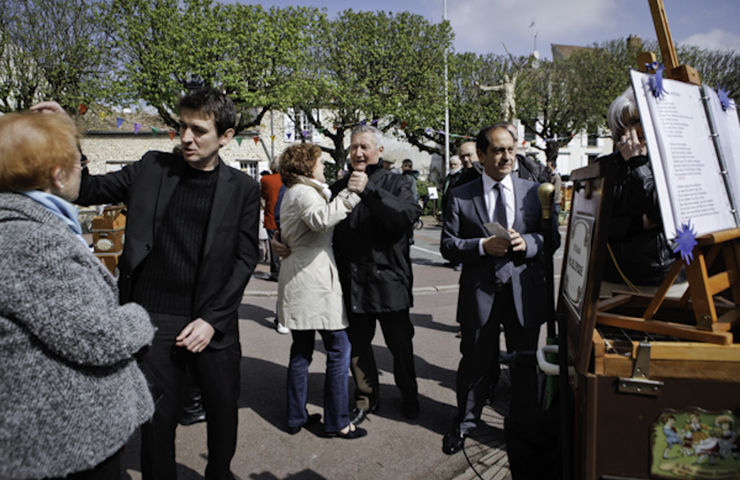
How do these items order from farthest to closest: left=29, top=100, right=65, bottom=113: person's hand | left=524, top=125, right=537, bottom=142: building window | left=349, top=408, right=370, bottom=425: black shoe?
left=524, top=125, right=537, bottom=142: building window, left=349, top=408, right=370, bottom=425: black shoe, left=29, top=100, right=65, bottom=113: person's hand

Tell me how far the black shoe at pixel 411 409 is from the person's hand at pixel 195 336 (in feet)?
6.07

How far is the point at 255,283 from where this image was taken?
29.1 feet

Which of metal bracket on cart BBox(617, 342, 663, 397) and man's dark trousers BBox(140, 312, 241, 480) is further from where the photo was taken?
man's dark trousers BBox(140, 312, 241, 480)

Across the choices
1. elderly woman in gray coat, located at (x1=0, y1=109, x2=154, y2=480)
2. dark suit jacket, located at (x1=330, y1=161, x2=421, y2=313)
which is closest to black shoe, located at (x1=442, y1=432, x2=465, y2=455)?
dark suit jacket, located at (x1=330, y1=161, x2=421, y2=313)

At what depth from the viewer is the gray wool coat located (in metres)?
1.39

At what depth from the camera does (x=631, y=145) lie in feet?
7.71

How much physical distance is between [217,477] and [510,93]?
40.2 feet

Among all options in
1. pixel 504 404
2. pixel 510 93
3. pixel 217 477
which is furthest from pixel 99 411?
pixel 510 93

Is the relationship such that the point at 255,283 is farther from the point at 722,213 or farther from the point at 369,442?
the point at 722,213

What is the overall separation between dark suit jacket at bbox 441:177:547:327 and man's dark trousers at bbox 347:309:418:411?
540 millimetres

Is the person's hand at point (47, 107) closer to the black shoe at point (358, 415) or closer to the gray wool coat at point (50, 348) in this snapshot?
the gray wool coat at point (50, 348)

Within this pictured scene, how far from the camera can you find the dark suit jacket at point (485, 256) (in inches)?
120

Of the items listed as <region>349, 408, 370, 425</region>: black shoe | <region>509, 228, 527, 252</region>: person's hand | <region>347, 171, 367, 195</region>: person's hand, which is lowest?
<region>349, 408, 370, 425</region>: black shoe

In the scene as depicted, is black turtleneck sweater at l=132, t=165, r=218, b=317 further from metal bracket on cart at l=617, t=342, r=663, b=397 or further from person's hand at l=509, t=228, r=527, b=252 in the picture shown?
metal bracket on cart at l=617, t=342, r=663, b=397
